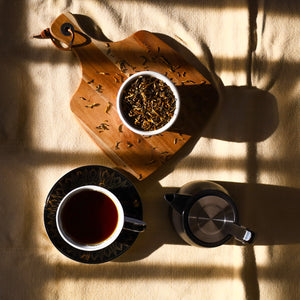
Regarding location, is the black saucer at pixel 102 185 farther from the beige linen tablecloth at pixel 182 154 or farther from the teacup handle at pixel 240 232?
the teacup handle at pixel 240 232

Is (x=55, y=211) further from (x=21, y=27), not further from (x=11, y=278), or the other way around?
(x=21, y=27)

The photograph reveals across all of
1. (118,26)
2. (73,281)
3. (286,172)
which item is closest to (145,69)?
(118,26)

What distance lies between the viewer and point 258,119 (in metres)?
1.09

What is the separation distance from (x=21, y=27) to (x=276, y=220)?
861mm

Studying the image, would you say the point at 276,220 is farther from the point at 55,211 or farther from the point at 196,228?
the point at 55,211

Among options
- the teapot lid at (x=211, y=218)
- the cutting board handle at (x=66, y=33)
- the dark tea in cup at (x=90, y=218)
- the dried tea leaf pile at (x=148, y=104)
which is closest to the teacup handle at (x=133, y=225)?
the dark tea in cup at (x=90, y=218)

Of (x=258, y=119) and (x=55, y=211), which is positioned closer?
(x=55, y=211)

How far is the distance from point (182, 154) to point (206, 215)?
184 mm

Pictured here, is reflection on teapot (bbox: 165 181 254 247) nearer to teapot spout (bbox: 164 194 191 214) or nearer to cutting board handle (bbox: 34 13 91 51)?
teapot spout (bbox: 164 194 191 214)

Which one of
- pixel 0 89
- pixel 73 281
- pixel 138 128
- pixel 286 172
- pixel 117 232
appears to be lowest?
pixel 73 281

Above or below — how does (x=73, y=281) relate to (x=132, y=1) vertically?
below

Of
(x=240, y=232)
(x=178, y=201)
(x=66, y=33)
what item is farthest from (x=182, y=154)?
(x=66, y=33)

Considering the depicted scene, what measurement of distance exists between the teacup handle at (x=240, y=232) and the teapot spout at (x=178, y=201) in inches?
4.7

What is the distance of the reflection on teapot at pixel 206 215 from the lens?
3.08ft
